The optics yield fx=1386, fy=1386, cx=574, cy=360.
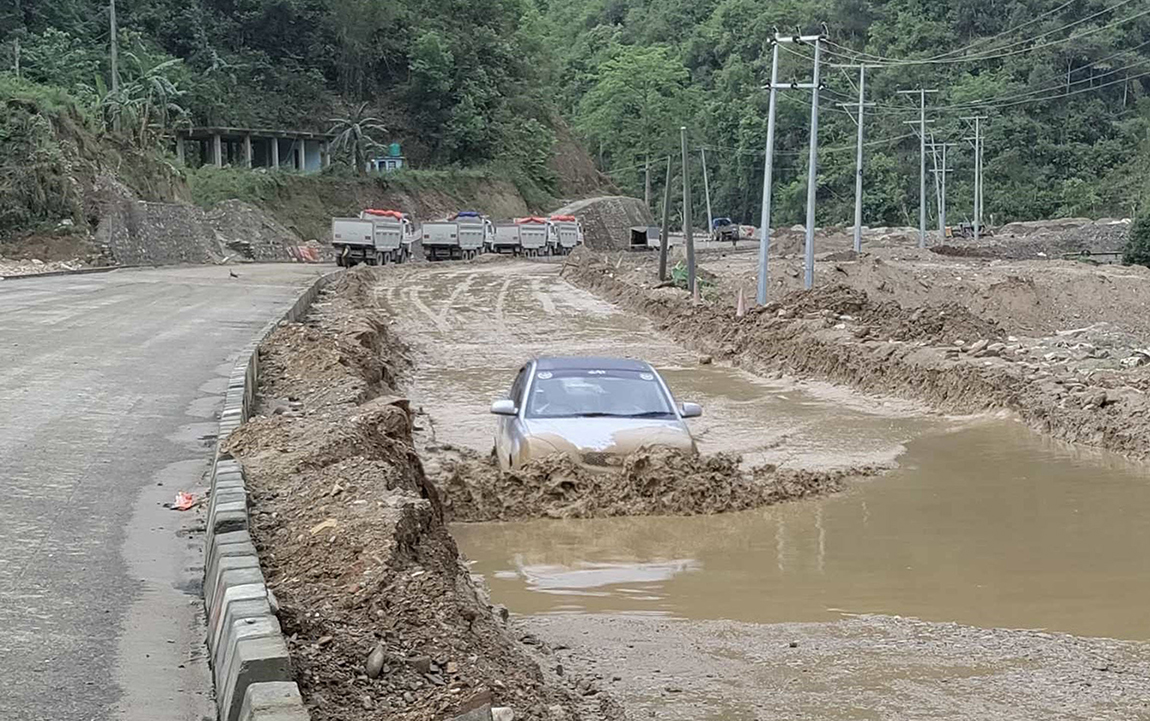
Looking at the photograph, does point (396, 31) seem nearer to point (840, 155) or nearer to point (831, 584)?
point (840, 155)

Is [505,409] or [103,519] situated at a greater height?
[505,409]

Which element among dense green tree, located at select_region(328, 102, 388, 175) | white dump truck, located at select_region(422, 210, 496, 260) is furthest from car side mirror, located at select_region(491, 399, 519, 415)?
dense green tree, located at select_region(328, 102, 388, 175)

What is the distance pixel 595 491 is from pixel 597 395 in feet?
4.58

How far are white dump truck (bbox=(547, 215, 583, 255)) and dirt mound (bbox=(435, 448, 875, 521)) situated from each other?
62.9 metres

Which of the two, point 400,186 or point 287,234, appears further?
point 400,186

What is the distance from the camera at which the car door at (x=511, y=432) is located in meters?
14.1

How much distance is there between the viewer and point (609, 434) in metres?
13.9

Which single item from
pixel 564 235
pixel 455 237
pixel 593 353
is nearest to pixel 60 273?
pixel 593 353

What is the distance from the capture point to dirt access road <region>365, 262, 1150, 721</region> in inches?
322

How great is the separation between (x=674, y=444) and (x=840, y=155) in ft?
358

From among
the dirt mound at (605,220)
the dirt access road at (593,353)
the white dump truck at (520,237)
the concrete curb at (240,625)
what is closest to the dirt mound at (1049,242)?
the white dump truck at (520,237)

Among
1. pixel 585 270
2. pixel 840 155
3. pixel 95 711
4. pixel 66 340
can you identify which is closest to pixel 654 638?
pixel 95 711

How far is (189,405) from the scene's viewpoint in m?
15.8

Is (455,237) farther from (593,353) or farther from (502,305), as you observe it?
(593,353)
